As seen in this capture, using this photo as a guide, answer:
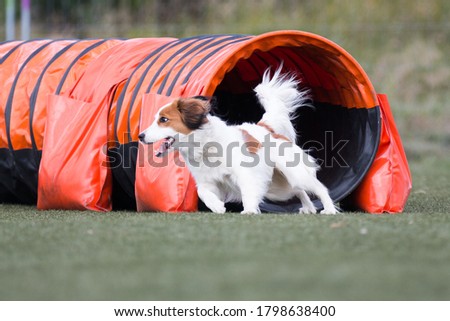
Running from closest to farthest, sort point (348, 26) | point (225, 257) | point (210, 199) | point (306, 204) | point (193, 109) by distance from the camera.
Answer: point (225, 257)
point (193, 109)
point (210, 199)
point (306, 204)
point (348, 26)

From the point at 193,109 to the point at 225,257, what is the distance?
1.90 metres

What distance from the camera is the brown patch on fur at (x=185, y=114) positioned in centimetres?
544

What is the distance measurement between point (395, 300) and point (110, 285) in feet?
3.84

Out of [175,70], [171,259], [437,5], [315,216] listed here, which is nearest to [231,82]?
[175,70]

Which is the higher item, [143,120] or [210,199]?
[143,120]

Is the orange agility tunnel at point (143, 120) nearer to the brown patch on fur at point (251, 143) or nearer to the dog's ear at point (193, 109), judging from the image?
the dog's ear at point (193, 109)

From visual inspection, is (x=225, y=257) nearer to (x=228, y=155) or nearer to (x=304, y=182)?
(x=228, y=155)

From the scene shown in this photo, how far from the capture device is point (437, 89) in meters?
13.7

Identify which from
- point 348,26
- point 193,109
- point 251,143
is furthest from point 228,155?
point 348,26

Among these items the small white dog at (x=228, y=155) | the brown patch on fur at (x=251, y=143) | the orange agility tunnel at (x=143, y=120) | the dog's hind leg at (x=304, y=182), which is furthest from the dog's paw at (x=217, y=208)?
the dog's hind leg at (x=304, y=182)

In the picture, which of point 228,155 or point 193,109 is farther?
point 228,155

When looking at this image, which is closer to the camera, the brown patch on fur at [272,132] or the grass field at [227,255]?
the grass field at [227,255]

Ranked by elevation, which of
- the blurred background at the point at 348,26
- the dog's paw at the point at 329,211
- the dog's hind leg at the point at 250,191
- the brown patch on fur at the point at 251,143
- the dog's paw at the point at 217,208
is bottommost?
the blurred background at the point at 348,26

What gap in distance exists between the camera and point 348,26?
1407cm
